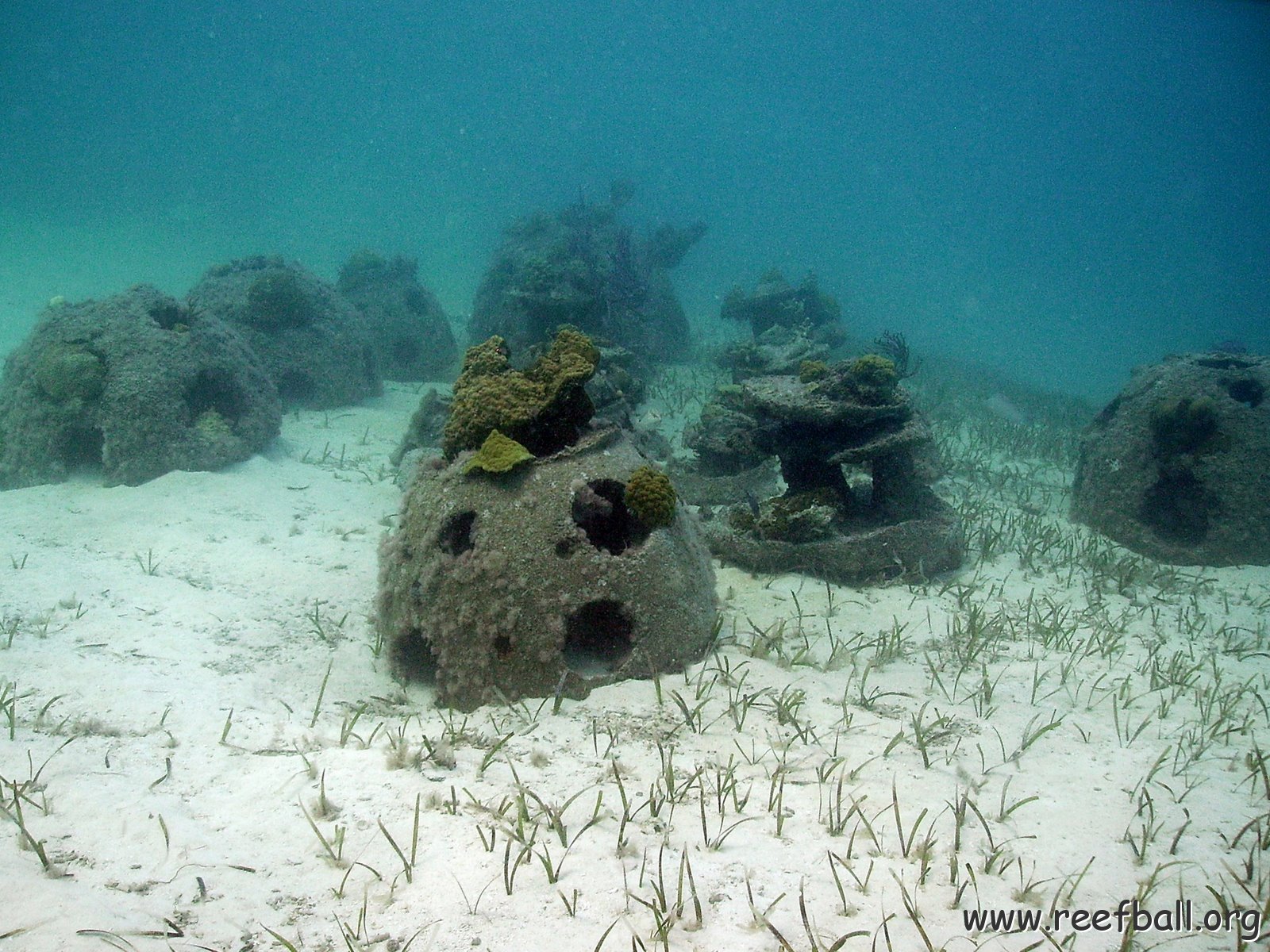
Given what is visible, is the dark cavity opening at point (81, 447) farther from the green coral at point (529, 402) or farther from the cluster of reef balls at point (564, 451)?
the green coral at point (529, 402)

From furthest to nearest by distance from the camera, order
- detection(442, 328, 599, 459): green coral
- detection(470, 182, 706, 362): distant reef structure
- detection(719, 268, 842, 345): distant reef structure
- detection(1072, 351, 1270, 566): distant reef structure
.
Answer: detection(719, 268, 842, 345): distant reef structure, detection(470, 182, 706, 362): distant reef structure, detection(1072, 351, 1270, 566): distant reef structure, detection(442, 328, 599, 459): green coral

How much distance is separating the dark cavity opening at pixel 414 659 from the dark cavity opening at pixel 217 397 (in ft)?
22.8

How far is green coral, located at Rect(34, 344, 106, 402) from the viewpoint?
28.5 feet

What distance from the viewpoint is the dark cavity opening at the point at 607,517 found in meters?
4.84

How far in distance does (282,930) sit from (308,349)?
12.5 meters

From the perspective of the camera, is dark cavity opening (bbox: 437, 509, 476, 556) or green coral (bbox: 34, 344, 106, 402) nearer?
dark cavity opening (bbox: 437, 509, 476, 556)

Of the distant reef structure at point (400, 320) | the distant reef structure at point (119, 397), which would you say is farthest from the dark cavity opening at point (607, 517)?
the distant reef structure at point (400, 320)

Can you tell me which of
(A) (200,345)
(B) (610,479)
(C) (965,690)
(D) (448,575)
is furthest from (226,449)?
(C) (965,690)

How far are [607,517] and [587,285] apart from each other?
40.2 ft

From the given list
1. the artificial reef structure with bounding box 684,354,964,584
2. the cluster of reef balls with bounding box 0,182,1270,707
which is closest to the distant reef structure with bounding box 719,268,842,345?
the cluster of reef balls with bounding box 0,182,1270,707

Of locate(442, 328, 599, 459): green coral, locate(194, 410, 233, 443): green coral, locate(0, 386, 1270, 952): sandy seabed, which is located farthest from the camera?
locate(194, 410, 233, 443): green coral

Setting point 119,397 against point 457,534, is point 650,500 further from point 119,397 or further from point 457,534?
point 119,397

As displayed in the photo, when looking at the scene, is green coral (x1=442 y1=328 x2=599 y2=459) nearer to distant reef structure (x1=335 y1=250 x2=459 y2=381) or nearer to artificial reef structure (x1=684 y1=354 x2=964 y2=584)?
artificial reef structure (x1=684 y1=354 x2=964 y2=584)

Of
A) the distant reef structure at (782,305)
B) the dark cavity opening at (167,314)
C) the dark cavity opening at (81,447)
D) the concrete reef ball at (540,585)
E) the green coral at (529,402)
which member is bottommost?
the concrete reef ball at (540,585)
